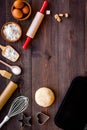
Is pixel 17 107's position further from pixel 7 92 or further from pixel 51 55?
pixel 51 55

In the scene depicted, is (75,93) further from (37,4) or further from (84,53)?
(37,4)

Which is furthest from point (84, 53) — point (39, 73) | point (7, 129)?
point (7, 129)

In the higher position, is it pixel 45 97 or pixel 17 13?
pixel 17 13

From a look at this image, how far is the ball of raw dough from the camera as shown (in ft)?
4.94

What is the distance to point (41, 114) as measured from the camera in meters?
1.53

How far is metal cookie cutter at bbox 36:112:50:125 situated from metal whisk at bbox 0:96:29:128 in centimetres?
5

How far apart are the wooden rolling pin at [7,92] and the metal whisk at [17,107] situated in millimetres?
32

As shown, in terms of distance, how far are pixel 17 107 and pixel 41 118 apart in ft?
0.31

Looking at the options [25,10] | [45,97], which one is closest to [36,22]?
[25,10]

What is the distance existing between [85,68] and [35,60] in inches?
7.1

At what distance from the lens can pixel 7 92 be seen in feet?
4.98

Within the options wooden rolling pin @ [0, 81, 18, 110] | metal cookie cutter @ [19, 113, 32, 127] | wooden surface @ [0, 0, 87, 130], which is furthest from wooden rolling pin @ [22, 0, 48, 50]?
metal cookie cutter @ [19, 113, 32, 127]

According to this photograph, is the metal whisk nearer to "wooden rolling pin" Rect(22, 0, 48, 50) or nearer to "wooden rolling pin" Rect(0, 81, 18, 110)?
"wooden rolling pin" Rect(0, 81, 18, 110)

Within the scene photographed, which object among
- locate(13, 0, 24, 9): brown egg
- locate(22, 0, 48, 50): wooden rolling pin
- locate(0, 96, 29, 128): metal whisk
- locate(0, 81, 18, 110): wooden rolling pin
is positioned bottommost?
locate(0, 96, 29, 128): metal whisk
